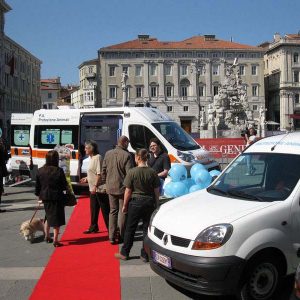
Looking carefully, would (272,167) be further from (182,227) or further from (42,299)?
(42,299)

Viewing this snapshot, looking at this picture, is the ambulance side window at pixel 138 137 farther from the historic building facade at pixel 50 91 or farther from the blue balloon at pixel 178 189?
the historic building facade at pixel 50 91

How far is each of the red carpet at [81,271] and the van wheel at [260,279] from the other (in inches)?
61.6

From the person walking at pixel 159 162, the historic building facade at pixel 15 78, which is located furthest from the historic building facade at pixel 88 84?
the person walking at pixel 159 162

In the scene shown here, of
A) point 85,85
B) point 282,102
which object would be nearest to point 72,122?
point 282,102

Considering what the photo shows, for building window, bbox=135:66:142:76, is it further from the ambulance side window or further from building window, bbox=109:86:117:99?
the ambulance side window

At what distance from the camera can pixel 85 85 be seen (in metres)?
110

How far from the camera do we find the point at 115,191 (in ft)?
23.9

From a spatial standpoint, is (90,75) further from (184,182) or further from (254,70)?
(184,182)

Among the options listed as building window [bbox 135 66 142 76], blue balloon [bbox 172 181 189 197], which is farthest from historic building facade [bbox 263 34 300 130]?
blue balloon [bbox 172 181 189 197]

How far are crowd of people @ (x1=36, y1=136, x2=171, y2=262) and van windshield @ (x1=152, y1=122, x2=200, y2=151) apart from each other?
4662 mm

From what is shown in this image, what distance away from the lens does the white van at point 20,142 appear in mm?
15055

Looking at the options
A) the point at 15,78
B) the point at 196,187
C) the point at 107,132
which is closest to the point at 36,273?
the point at 196,187

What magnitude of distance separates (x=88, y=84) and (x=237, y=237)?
105m

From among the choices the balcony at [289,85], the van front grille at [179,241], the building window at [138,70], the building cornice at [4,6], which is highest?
the building cornice at [4,6]
